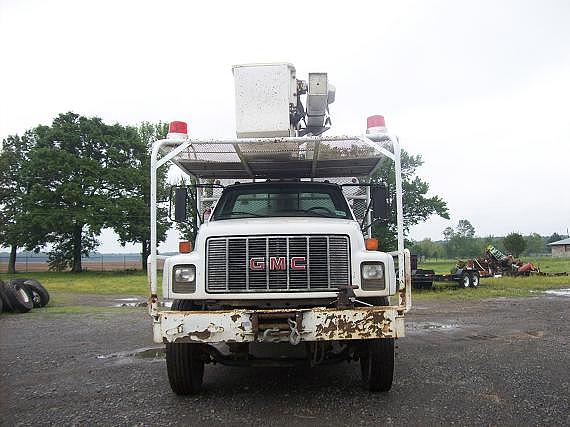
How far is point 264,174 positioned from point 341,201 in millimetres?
1240

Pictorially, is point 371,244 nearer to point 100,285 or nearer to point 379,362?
point 379,362

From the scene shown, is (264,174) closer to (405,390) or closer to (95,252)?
(405,390)

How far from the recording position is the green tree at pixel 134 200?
3791 centimetres

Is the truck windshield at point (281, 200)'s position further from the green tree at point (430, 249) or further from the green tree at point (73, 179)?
the green tree at point (430, 249)

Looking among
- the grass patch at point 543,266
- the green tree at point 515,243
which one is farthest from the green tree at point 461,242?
the green tree at point 515,243

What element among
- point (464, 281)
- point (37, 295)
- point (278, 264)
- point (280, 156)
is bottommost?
point (464, 281)

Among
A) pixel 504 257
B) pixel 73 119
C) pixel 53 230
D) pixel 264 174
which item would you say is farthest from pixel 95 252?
pixel 264 174

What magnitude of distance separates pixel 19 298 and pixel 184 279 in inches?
409

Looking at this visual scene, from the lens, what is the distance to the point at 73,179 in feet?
125

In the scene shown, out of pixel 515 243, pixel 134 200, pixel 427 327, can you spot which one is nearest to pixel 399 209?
pixel 427 327

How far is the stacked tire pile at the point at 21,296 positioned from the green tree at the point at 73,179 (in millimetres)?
23115

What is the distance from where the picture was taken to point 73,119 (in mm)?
40375

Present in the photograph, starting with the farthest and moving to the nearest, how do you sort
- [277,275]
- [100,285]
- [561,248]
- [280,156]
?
[561,248], [100,285], [280,156], [277,275]

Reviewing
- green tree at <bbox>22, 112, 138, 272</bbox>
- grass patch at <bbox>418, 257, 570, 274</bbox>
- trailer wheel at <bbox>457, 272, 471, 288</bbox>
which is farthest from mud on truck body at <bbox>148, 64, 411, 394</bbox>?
green tree at <bbox>22, 112, 138, 272</bbox>
